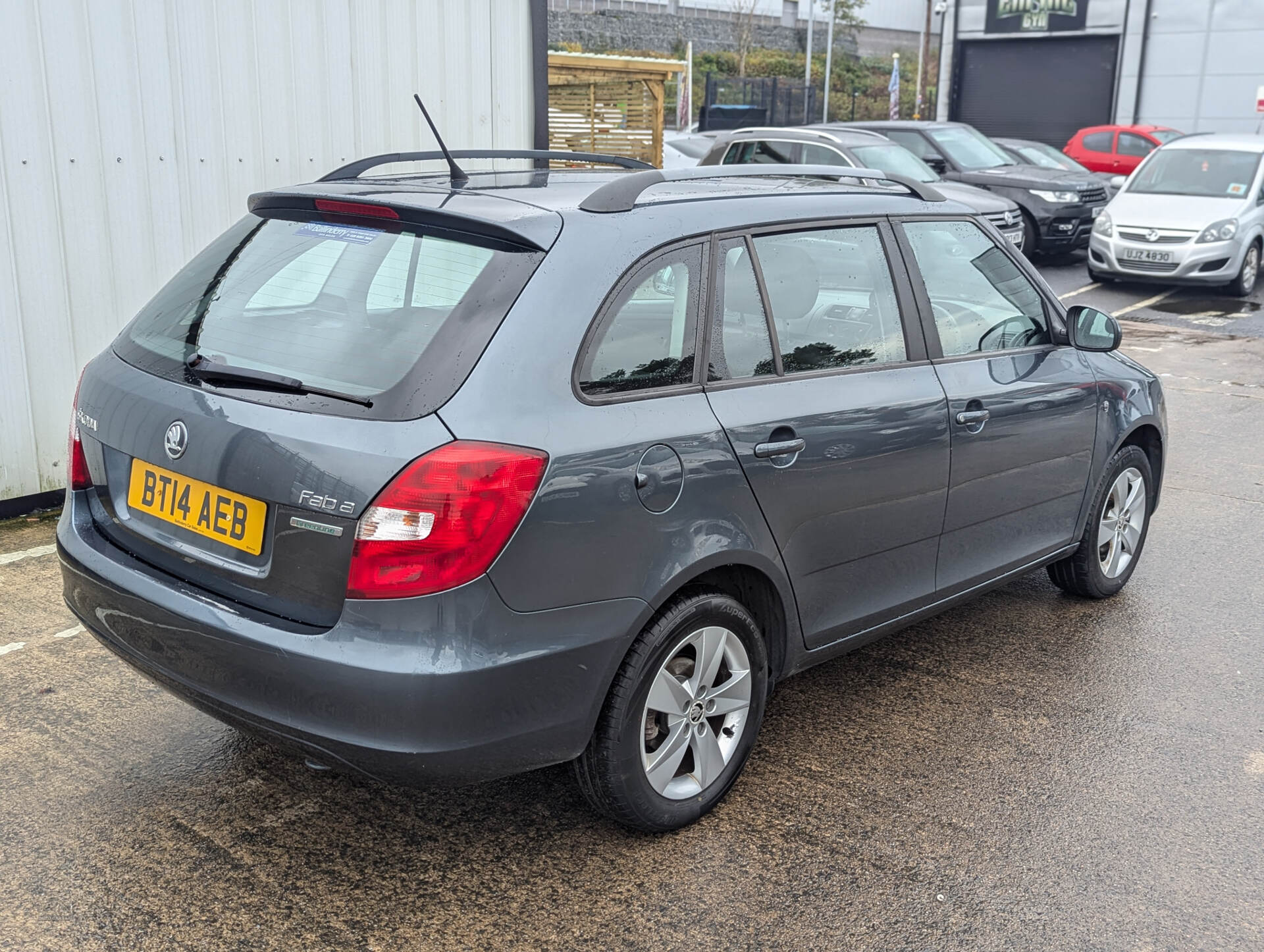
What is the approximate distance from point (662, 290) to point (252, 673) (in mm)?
1333

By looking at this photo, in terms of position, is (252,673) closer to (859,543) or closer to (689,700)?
(689,700)

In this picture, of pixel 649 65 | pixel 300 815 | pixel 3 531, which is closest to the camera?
pixel 300 815

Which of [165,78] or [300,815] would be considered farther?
[165,78]

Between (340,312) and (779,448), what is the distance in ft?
3.82

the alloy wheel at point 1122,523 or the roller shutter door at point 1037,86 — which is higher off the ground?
the roller shutter door at point 1037,86

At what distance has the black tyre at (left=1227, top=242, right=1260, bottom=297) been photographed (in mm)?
14055

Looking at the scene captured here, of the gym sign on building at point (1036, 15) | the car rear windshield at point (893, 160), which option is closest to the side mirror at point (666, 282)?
the car rear windshield at point (893, 160)

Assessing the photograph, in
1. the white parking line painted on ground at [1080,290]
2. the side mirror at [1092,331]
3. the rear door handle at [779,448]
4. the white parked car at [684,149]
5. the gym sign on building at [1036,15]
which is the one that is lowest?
the white parking line painted on ground at [1080,290]

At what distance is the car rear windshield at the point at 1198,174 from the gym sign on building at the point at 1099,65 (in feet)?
61.6

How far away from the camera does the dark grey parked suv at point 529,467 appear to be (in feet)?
8.66

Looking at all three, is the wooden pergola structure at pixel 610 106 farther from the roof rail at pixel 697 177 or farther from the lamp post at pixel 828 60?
the lamp post at pixel 828 60

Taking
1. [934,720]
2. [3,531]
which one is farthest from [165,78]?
[934,720]

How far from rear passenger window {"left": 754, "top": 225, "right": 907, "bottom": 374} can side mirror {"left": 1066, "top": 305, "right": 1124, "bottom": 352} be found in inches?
41.5

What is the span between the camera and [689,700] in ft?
10.4
